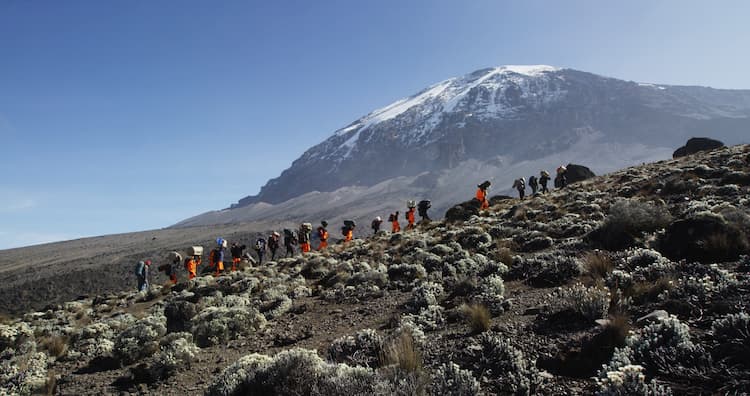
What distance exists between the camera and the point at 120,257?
60562 millimetres

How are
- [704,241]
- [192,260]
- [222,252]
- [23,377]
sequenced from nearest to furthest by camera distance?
[23,377], [704,241], [222,252], [192,260]

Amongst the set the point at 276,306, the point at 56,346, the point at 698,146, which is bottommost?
the point at 276,306

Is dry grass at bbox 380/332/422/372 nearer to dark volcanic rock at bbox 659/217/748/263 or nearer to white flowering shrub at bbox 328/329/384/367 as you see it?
white flowering shrub at bbox 328/329/384/367

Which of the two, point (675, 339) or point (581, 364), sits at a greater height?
point (675, 339)

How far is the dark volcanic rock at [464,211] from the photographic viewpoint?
24.6 m

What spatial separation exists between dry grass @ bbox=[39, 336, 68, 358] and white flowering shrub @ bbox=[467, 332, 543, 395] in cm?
916

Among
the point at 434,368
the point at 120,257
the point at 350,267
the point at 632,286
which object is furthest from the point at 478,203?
the point at 120,257

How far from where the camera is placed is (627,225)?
10.6 metres

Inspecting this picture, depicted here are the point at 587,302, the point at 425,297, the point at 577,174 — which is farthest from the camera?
the point at 577,174

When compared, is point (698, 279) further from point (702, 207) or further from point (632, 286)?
point (702, 207)

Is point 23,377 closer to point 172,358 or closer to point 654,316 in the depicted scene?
point 172,358

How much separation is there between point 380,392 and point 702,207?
41.3 ft

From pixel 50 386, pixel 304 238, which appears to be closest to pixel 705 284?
pixel 50 386

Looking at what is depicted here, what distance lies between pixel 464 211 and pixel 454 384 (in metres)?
21.7
